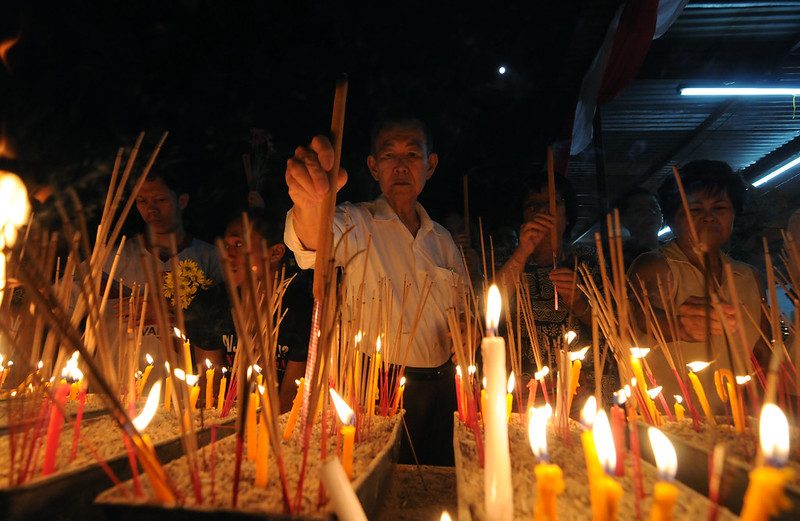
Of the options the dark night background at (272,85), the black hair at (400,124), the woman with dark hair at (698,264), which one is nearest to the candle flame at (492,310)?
the woman with dark hair at (698,264)

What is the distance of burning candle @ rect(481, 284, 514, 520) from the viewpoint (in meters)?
0.47

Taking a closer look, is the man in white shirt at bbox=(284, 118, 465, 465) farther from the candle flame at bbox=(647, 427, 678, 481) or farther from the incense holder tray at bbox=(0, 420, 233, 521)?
the candle flame at bbox=(647, 427, 678, 481)

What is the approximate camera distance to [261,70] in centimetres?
453

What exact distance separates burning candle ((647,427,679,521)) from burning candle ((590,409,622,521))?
0.03 metres

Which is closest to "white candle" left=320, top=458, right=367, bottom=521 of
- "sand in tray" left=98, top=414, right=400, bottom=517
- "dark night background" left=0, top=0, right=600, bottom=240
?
"sand in tray" left=98, top=414, right=400, bottom=517

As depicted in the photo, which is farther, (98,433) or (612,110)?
(612,110)

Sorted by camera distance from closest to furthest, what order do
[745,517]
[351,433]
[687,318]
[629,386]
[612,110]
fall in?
[745,517], [351,433], [629,386], [687,318], [612,110]

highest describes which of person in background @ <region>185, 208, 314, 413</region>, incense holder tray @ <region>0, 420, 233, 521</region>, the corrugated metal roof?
the corrugated metal roof

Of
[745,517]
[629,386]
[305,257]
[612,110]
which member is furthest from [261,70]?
[745,517]

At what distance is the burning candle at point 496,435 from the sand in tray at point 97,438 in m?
0.65

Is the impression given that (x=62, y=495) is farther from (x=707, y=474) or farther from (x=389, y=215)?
(x=389, y=215)

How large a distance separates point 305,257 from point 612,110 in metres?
3.03

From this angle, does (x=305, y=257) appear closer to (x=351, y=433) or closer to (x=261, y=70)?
(x=351, y=433)

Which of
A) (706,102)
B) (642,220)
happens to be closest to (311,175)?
(642,220)
